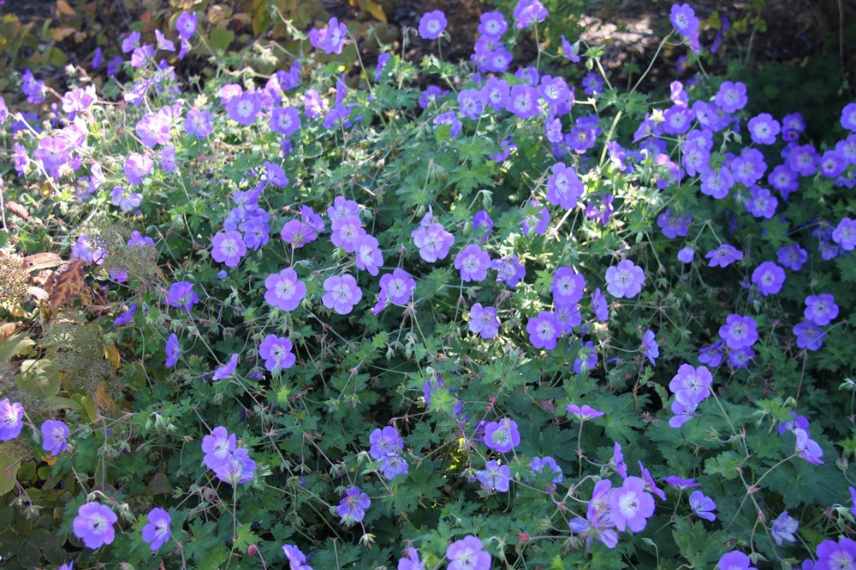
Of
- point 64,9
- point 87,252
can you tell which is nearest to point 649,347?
point 87,252

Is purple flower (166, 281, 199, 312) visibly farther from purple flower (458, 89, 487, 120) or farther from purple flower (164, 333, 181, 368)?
purple flower (458, 89, 487, 120)

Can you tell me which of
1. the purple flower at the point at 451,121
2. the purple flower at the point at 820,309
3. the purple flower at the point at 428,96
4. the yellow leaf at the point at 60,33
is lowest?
the purple flower at the point at 820,309

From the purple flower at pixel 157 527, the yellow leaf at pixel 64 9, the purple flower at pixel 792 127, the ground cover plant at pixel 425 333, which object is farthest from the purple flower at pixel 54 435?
the yellow leaf at pixel 64 9

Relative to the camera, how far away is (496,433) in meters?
2.27

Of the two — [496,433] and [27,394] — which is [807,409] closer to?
[496,433]

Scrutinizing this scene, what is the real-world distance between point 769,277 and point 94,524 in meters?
2.26

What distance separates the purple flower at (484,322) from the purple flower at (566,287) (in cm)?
20

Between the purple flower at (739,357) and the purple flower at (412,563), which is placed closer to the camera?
the purple flower at (412,563)

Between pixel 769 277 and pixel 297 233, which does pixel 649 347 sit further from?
pixel 297 233

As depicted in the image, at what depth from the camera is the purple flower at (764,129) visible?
357 cm

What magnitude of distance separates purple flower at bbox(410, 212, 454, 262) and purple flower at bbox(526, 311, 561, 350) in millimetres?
317

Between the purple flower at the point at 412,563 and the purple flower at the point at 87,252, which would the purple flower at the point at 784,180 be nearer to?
the purple flower at the point at 412,563

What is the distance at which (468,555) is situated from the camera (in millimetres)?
1949

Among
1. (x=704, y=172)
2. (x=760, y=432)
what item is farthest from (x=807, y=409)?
(x=704, y=172)
